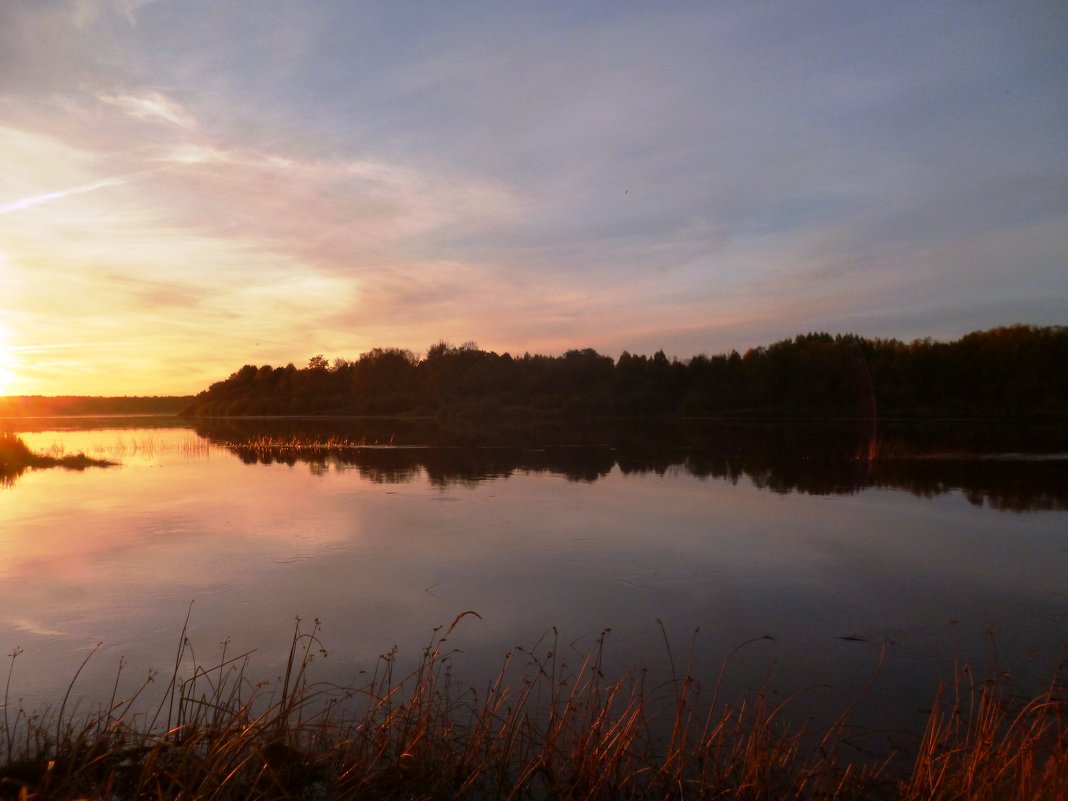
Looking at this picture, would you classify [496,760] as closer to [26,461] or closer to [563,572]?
[563,572]

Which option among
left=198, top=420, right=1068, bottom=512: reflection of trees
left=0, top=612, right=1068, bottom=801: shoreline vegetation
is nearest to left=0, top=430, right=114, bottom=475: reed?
left=198, top=420, right=1068, bottom=512: reflection of trees

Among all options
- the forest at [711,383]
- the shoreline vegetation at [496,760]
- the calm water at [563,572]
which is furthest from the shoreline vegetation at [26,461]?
the forest at [711,383]

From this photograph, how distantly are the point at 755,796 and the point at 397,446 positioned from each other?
26389 millimetres

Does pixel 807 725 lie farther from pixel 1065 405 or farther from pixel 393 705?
pixel 1065 405

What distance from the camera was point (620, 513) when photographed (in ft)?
42.1

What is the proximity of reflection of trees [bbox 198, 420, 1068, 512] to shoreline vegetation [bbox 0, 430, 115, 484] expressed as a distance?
4.70 metres

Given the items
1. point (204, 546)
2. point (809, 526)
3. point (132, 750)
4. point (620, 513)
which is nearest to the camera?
point (132, 750)

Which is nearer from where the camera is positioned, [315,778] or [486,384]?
[315,778]

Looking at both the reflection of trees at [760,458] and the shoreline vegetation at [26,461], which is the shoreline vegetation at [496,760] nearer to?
the reflection of trees at [760,458]

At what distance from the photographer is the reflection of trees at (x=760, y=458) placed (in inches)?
659

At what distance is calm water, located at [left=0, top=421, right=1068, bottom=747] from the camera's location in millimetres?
5918

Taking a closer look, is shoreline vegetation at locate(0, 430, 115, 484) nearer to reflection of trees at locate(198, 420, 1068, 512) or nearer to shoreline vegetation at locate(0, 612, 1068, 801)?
reflection of trees at locate(198, 420, 1068, 512)

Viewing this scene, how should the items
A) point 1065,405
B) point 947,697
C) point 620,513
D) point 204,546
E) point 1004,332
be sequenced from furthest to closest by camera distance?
1. point 1004,332
2. point 1065,405
3. point 620,513
4. point 204,546
5. point 947,697

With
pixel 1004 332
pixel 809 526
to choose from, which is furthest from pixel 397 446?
pixel 1004 332
